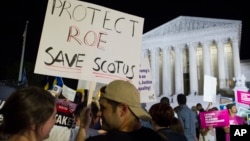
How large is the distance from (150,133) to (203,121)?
547cm

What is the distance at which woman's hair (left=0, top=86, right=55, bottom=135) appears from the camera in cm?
160

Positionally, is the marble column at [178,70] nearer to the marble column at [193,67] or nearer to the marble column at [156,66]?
the marble column at [193,67]

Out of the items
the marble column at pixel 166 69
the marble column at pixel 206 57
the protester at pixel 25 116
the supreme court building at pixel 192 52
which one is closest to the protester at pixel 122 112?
the protester at pixel 25 116

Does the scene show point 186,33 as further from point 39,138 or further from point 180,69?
point 39,138

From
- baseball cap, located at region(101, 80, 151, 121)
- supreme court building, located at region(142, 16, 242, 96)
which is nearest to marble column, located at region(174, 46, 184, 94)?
supreme court building, located at region(142, 16, 242, 96)

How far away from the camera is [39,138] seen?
168cm

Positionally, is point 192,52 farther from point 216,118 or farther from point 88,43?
point 88,43

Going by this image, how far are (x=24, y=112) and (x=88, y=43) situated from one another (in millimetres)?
2249

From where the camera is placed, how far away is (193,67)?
135ft

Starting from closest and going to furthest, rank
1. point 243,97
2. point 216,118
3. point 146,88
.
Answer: point 146,88
point 216,118
point 243,97

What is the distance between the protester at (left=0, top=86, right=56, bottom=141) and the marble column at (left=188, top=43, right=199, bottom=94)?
3954 centimetres

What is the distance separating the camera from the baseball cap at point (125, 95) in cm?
208

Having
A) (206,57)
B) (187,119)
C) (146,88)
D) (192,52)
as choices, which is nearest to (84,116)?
(146,88)

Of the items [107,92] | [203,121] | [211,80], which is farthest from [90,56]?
[211,80]
